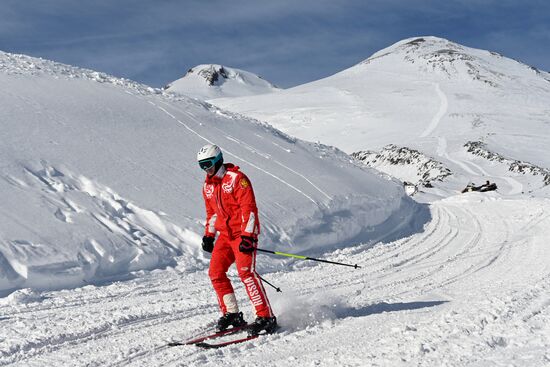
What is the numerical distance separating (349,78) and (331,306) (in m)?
122

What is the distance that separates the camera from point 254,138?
65.7 ft

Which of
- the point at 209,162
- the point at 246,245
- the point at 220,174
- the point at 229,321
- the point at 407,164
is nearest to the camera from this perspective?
the point at 246,245

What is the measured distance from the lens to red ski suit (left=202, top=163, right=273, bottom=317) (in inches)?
242

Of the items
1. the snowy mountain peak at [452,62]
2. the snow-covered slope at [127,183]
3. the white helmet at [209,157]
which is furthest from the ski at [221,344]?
the snowy mountain peak at [452,62]

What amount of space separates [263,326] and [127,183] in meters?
7.00

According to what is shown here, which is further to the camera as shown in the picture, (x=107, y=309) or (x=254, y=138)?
(x=254, y=138)

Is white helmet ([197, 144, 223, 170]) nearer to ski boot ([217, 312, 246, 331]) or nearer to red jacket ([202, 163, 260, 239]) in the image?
red jacket ([202, 163, 260, 239])

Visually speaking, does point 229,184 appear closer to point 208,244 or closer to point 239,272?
point 208,244

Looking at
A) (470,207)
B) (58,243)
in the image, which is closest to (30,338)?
(58,243)

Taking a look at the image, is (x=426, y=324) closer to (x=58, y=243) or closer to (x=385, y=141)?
(x=58, y=243)

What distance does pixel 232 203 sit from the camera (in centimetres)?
630

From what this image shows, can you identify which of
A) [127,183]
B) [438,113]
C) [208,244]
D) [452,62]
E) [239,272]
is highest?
[452,62]

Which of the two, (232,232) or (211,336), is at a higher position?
(232,232)

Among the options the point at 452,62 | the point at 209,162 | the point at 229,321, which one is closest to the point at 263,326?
the point at 229,321
